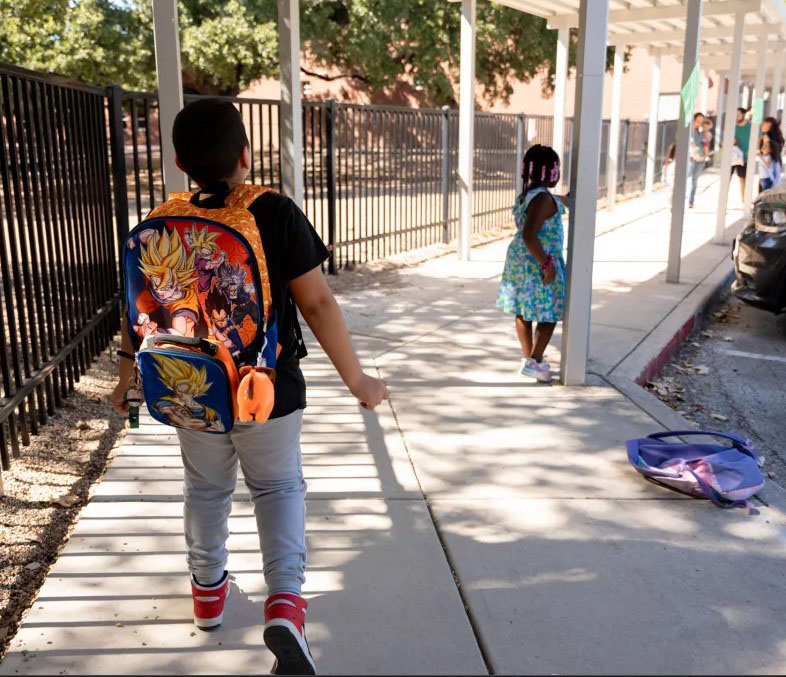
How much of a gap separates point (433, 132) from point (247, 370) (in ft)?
31.8

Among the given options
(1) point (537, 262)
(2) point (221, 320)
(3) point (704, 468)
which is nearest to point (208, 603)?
(2) point (221, 320)

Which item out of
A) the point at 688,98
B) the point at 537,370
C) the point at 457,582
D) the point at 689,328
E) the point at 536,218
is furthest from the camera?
the point at 688,98

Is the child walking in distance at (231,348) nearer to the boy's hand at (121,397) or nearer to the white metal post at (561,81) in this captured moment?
the boy's hand at (121,397)

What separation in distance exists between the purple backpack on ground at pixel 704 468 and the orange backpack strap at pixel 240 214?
231 centimetres

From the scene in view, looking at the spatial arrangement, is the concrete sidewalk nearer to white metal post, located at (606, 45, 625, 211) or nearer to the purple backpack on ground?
the purple backpack on ground

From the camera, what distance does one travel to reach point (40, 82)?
15.3 ft

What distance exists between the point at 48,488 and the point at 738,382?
4955 mm

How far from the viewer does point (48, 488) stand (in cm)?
400

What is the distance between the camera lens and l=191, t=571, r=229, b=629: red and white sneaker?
269 cm

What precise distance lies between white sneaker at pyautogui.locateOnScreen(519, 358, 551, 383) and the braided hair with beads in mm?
1169

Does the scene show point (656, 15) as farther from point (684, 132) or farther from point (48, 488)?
point (48, 488)

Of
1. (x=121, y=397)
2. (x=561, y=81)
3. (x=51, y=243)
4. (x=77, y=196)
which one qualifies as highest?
(x=561, y=81)

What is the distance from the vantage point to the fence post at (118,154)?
616 cm

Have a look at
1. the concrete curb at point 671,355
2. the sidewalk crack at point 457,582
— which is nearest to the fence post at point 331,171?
the concrete curb at point 671,355
